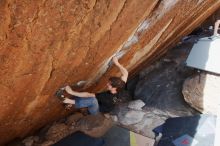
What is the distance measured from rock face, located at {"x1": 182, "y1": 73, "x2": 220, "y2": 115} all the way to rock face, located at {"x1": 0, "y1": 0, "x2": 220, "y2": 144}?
149cm

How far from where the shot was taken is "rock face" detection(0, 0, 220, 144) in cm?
259

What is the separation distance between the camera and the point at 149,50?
5.86m


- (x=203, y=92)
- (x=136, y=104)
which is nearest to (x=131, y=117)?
(x=136, y=104)

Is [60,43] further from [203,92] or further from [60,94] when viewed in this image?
[203,92]

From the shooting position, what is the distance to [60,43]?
10.3 feet

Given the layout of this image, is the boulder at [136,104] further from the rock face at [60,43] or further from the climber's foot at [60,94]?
the climber's foot at [60,94]

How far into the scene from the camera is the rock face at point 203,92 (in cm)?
600

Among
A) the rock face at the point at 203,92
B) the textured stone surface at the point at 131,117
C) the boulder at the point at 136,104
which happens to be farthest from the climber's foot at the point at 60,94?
the rock face at the point at 203,92

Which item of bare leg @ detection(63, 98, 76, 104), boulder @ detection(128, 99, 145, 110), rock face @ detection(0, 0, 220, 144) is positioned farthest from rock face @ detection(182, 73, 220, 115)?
bare leg @ detection(63, 98, 76, 104)

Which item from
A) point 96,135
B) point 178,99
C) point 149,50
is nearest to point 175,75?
point 178,99

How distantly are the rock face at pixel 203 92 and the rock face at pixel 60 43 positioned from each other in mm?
1492

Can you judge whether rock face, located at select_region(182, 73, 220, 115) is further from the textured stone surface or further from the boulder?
the textured stone surface

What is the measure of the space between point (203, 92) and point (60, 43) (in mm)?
3980

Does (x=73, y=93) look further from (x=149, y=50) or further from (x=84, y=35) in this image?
(x=149, y=50)
